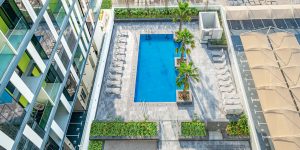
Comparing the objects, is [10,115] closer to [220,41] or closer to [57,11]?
[57,11]

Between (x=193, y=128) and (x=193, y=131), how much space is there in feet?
1.09

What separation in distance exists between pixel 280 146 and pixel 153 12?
26177mm

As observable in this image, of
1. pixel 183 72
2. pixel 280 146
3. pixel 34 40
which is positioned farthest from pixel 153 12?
pixel 280 146

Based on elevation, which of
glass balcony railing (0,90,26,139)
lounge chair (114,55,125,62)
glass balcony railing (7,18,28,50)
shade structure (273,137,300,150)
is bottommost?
glass balcony railing (0,90,26,139)

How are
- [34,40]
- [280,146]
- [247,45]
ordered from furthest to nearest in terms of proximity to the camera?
[247,45]
[280,146]
[34,40]

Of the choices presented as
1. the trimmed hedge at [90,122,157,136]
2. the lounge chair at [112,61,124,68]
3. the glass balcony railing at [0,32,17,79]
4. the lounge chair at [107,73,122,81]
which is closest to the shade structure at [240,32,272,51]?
the trimmed hedge at [90,122,157,136]

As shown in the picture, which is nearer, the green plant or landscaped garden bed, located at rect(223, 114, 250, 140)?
landscaped garden bed, located at rect(223, 114, 250, 140)

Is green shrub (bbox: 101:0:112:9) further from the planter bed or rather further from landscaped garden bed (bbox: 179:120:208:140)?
the planter bed

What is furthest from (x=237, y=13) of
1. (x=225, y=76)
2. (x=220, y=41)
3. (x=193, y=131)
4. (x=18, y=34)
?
(x=18, y=34)

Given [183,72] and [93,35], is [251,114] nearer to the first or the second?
[183,72]

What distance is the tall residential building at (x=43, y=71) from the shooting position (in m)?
18.8

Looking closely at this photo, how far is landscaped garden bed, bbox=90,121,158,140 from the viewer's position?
1144 inches

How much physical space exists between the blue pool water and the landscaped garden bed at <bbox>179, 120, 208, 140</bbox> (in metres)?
4.59

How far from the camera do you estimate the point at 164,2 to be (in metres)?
45.3
